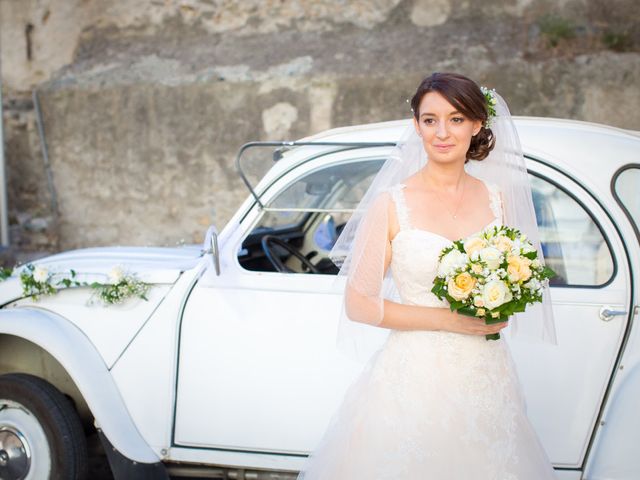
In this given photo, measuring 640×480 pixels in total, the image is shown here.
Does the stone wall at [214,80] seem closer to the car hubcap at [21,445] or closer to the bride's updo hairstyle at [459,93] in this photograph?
the car hubcap at [21,445]

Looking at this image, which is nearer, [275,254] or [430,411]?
[430,411]

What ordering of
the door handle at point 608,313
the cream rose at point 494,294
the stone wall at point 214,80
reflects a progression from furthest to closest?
1. the stone wall at point 214,80
2. the door handle at point 608,313
3. the cream rose at point 494,294

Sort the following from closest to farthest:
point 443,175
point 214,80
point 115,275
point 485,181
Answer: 1. point 443,175
2. point 485,181
3. point 115,275
4. point 214,80

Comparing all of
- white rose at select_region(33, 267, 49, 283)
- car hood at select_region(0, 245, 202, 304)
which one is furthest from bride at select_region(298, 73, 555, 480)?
white rose at select_region(33, 267, 49, 283)

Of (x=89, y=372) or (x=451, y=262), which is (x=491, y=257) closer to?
(x=451, y=262)

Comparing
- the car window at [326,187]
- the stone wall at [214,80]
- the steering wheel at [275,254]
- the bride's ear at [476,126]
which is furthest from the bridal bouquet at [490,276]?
the stone wall at [214,80]

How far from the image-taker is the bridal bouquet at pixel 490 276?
6.69 feet

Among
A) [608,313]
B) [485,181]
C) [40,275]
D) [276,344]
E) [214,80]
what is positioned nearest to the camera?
[485,181]

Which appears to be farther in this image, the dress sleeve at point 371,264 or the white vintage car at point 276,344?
the white vintage car at point 276,344

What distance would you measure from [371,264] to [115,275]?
Result: 1.53 meters

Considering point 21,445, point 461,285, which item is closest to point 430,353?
point 461,285

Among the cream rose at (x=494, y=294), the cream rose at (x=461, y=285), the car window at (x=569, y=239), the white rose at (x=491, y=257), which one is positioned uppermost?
the car window at (x=569, y=239)

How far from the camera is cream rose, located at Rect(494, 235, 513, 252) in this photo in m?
2.09

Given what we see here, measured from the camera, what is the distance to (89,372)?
3143 millimetres
